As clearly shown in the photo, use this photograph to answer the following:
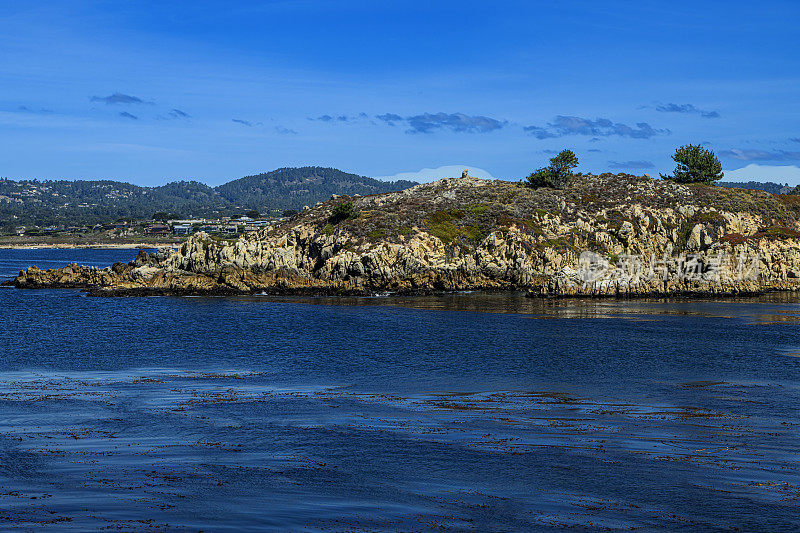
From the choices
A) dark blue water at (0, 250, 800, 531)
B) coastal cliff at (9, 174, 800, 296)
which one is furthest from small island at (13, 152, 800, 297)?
dark blue water at (0, 250, 800, 531)

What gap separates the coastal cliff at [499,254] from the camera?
103087mm

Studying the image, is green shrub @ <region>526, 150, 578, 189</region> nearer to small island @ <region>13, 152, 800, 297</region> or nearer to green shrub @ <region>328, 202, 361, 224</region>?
small island @ <region>13, 152, 800, 297</region>

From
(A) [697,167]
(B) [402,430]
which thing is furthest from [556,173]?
(B) [402,430]

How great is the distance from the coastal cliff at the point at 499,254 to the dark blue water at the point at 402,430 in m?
39.2

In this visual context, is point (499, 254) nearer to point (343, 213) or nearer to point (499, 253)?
point (499, 253)

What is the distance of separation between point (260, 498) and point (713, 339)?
4729 centimetres

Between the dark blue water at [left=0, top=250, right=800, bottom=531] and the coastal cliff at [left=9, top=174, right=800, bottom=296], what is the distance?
39243mm

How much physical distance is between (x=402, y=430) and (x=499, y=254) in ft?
260

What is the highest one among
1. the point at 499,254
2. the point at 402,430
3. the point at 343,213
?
the point at 343,213

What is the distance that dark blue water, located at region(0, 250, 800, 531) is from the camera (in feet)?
71.0

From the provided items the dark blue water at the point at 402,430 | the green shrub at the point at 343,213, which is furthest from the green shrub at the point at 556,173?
the dark blue water at the point at 402,430

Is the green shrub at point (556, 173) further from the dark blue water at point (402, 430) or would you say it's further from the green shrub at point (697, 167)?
the dark blue water at point (402, 430)

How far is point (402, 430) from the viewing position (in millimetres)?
30531

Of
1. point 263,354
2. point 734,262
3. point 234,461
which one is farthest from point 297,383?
point 734,262
